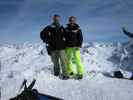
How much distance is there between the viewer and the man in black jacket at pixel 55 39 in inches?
398

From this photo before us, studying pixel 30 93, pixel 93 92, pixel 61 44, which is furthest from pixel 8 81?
pixel 30 93

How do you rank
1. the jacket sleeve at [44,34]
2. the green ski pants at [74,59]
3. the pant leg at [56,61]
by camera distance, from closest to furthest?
the jacket sleeve at [44,34] → the green ski pants at [74,59] → the pant leg at [56,61]

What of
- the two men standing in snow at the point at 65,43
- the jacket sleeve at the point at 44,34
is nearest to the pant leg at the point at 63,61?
the two men standing in snow at the point at 65,43

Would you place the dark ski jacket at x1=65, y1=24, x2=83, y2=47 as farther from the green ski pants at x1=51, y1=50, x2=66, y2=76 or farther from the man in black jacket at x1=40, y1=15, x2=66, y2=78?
the green ski pants at x1=51, y1=50, x2=66, y2=76

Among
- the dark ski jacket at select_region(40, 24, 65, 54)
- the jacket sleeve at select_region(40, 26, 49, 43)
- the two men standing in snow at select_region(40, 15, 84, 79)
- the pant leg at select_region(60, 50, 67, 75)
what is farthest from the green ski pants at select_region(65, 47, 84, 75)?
the jacket sleeve at select_region(40, 26, 49, 43)

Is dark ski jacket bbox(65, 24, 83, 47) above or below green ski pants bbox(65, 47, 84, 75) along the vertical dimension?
above

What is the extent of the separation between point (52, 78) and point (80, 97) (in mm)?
2427

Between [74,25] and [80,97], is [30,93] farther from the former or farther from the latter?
[74,25]

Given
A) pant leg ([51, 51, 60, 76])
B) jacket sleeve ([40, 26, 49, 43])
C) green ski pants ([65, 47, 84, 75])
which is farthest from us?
pant leg ([51, 51, 60, 76])

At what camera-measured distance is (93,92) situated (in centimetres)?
776

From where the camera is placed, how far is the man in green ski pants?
10.1 meters

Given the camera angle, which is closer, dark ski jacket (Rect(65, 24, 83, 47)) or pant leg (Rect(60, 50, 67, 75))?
dark ski jacket (Rect(65, 24, 83, 47))

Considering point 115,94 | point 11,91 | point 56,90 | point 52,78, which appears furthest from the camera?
point 52,78

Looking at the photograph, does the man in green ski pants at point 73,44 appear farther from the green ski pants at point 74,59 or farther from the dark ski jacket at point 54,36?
the dark ski jacket at point 54,36
